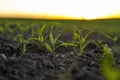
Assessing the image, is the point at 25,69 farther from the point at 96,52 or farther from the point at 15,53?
the point at 96,52

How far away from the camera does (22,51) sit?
347 cm

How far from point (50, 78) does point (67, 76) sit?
7.1 inches

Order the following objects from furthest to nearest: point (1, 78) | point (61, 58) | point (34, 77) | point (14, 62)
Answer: point (61, 58)
point (14, 62)
point (34, 77)
point (1, 78)

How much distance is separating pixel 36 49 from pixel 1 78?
78.6 inches

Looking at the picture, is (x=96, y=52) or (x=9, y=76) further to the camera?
(x=96, y=52)

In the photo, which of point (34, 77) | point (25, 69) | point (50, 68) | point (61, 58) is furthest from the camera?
point (61, 58)

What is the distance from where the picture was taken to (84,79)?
2.12m

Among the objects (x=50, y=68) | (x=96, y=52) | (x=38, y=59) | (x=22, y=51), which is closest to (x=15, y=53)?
(x=22, y=51)

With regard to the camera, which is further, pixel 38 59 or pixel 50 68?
pixel 38 59

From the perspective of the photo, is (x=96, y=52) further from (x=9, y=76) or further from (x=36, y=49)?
(x=9, y=76)

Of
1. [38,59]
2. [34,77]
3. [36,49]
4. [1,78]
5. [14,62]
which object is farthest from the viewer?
[36,49]

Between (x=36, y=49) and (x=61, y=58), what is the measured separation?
591 mm

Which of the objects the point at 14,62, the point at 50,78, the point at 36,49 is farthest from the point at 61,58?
the point at 50,78

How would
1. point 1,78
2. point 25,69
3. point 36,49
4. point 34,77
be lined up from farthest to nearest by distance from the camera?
point 36,49
point 25,69
point 34,77
point 1,78
